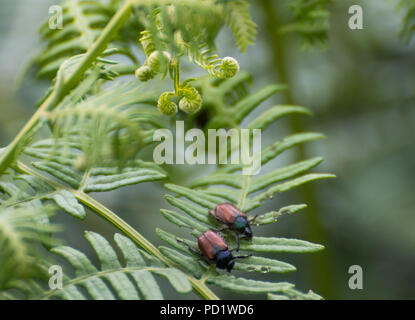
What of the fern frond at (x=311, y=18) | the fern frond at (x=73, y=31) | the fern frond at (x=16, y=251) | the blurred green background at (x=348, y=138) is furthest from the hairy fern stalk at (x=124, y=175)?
the blurred green background at (x=348, y=138)

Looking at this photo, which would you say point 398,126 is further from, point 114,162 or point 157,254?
point 114,162

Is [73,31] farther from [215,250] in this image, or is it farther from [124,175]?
[215,250]

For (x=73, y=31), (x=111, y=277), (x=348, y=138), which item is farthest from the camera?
(x=348, y=138)

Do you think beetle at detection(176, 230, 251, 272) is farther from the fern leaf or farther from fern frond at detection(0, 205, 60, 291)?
fern frond at detection(0, 205, 60, 291)

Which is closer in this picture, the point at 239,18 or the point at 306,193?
the point at 239,18

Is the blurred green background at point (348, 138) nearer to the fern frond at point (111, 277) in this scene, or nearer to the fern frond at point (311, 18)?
the fern frond at point (311, 18)

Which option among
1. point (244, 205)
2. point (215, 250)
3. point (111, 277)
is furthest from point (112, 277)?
point (244, 205)
